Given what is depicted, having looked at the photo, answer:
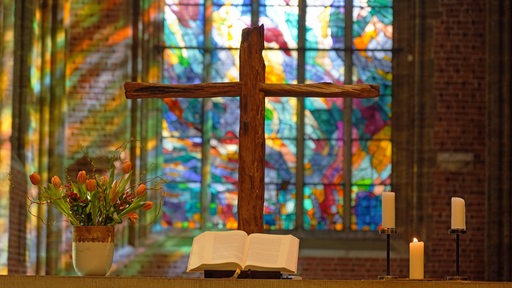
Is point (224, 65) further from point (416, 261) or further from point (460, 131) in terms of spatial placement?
point (416, 261)

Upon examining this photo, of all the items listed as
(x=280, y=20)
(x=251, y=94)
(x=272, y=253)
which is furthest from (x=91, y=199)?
(x=280, y=20)

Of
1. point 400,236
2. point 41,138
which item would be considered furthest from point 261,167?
point 400,236

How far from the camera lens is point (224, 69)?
1339 cm

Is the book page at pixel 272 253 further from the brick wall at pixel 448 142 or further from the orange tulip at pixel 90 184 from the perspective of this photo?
the brick wall at pixel 448 142

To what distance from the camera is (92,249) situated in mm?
5699

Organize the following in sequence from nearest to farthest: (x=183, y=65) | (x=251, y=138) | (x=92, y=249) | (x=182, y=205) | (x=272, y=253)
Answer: (x=272, y=253), (x=92, y=249), (x=251, y=138), (x=182, y=205), (x=183, y=65)

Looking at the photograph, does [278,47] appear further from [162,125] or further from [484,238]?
[484,238]

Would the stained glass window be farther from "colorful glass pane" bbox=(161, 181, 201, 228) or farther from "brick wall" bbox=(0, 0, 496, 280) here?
"brick wall" bbox=(0, 0, 496, 280)

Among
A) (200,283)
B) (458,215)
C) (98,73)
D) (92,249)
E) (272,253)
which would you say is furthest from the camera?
(98,73)

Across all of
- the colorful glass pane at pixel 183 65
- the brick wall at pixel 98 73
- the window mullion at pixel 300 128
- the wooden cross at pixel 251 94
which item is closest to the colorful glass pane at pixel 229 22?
the colorful glass pane at pixel 183 65

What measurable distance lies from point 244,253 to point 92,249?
70 cm

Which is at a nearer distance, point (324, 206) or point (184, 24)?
point (324, 206)

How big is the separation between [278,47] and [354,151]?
1.33m

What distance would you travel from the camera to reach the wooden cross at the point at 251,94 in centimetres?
654
